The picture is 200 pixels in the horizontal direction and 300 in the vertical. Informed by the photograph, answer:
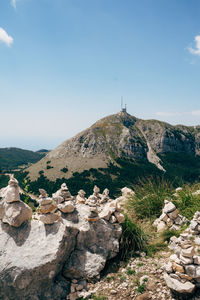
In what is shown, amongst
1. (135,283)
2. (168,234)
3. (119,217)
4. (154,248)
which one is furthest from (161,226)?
(135,283)

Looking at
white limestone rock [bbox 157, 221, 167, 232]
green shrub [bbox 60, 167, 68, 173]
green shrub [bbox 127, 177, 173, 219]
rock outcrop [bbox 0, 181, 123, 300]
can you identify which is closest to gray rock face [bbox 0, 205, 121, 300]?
rock outcrop [bbox 0, 181, 123, 300]

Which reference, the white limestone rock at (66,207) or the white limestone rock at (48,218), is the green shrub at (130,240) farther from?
the white limestone rock at (48,218)

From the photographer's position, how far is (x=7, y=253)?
6.75 meters

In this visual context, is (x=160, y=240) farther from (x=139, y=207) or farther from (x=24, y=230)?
(x=24, y=230)

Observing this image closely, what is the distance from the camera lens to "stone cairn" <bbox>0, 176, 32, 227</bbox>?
727 cm

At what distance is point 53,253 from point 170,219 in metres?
7.03

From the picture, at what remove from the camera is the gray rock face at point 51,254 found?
6.35 meters

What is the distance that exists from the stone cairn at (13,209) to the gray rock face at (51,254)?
0.34 meters

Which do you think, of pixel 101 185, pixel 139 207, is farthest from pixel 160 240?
pixel 101 185

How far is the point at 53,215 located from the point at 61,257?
161cm

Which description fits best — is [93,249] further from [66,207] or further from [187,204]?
[187,204]

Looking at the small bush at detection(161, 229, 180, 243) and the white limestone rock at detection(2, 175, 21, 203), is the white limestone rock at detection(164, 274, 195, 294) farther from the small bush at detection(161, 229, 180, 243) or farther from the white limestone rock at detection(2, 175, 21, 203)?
the white limestone rock at detection(2, 175, 21, 203)

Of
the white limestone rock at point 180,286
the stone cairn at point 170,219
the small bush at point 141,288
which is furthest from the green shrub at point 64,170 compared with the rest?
the white limestone rock at point 180,286

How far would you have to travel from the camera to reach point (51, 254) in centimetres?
667
